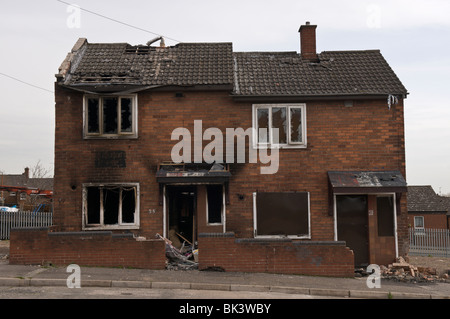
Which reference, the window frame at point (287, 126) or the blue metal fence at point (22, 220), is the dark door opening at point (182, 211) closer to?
the window frame at point (287, 126)

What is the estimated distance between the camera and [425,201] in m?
46.0

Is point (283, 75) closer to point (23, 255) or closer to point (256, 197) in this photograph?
point (256, 197)

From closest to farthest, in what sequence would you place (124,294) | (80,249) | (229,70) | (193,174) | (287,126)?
(124,294)
(80,249)
(193,174)
(287,126)
(229,70)

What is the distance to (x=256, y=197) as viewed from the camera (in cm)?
1540

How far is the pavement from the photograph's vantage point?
11.1 meters

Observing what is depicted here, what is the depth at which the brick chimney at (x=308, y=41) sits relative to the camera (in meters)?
17.8

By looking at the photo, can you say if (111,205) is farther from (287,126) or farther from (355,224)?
(355,224)

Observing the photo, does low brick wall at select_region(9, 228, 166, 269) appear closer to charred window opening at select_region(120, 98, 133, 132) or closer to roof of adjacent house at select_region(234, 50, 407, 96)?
charred window opening at select_region(120, 98, 133, 132)

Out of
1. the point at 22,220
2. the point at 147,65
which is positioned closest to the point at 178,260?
the point at 147,65

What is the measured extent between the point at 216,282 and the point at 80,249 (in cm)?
405

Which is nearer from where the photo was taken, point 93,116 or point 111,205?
point 111,205

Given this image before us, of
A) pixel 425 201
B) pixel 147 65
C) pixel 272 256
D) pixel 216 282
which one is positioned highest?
pixel 147 65
